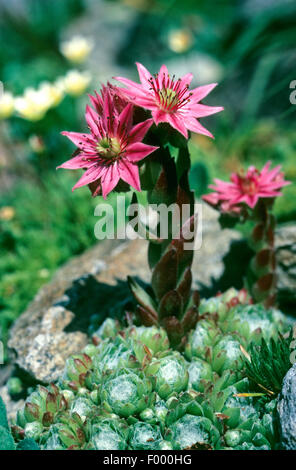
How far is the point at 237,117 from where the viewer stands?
663 cm

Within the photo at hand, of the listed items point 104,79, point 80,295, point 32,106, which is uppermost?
point 104,79

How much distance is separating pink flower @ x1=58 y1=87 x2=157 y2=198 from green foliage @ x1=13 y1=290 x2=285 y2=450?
0.92m

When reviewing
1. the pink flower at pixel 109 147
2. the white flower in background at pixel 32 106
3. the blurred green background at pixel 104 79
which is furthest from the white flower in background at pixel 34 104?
the pink flower at pixel 109 147

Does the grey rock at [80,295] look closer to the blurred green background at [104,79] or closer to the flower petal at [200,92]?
the blurred green background at [104,79]

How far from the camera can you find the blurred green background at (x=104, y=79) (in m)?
4.42

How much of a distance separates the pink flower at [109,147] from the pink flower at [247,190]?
2.34 ft

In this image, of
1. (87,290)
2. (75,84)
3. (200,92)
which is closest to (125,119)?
(200,92)

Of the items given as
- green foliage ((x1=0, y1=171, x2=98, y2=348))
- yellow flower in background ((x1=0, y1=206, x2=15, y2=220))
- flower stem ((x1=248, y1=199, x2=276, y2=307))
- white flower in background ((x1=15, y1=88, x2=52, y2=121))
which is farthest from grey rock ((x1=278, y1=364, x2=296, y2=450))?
yellow flower in background ((x1=0, y1=206, x2=15, y2=220))

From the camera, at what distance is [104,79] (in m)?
7.61

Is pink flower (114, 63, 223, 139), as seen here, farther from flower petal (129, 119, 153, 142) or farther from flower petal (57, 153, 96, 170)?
flower petal (57, 153, 96, 170)

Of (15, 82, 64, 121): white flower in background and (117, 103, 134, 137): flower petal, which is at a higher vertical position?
(15, 82, 64, 121): white flower in background

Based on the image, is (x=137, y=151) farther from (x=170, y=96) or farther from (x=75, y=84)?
(x=75, y=84)

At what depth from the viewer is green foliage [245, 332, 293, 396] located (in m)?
2.34

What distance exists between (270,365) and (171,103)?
1353 millimetres
